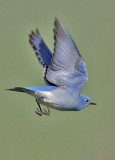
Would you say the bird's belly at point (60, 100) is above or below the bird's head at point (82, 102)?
above

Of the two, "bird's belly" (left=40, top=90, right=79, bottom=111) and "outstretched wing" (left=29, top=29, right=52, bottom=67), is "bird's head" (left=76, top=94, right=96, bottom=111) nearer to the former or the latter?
"bird's belly" (left=40, top=90, right=79, bottom=111)

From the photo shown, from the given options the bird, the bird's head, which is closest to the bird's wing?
the bird

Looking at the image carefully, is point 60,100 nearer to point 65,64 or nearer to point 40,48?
point 65,64

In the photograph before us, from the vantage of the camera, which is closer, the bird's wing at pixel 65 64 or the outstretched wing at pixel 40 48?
the bird's wing at pixel 65 64

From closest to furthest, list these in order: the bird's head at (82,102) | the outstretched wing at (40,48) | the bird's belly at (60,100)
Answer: the bird's belly at (60,100)
the bird's head at (82,102)
the outstretched wing at (40,48)

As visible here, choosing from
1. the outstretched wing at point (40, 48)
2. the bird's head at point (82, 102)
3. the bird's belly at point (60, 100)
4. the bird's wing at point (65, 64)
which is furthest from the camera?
the outstretched wing at point (40, 48)

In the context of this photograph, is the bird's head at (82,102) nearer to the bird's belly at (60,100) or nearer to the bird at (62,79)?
the bird at (62,79)

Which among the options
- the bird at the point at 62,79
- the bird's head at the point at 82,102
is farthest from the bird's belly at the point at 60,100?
the bird's head at the point at 82,102
